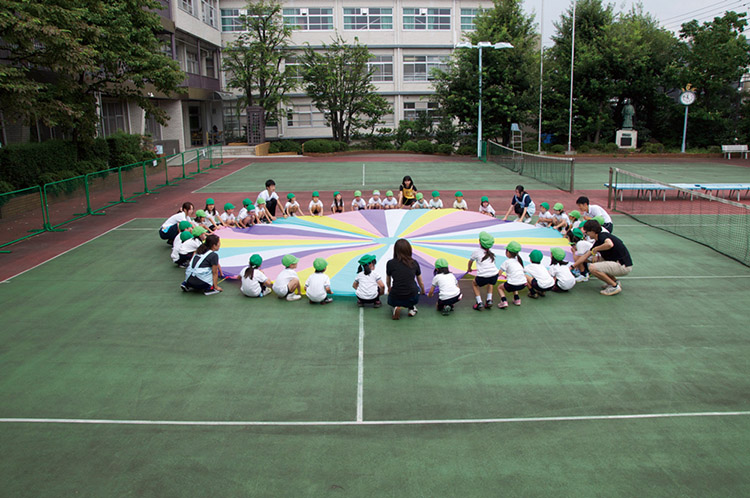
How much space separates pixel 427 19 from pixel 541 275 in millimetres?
50435

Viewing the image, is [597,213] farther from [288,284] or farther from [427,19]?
[427,19]

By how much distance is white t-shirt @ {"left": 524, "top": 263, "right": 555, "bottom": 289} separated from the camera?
10.7 meters

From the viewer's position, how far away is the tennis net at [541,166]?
2556 cm

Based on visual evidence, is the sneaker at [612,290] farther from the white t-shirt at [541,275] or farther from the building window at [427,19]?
the building window at [427,19]

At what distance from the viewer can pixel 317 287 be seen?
34.3ft

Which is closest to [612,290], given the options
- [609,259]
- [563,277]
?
[609,259]

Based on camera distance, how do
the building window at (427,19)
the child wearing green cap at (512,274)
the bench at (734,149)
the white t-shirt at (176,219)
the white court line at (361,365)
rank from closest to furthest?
the white court line at (361,365) < the child wearing green cap at (512,274) < the white t-shirt at (176,219) < the bench at (734,149) < the building window at (427,19)

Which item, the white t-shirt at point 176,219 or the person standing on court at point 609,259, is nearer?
the person standing on court at point 609,259

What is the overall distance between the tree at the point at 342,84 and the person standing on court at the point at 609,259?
38883 mm

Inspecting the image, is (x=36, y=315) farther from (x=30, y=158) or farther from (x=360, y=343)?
(x=30, y=158)

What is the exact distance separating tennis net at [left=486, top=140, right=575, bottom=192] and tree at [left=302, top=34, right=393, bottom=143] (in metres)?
16.3

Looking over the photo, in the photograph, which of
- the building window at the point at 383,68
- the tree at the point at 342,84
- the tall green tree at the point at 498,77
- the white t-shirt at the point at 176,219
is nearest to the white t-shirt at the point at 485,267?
the white t-shirt at the point at 176,219

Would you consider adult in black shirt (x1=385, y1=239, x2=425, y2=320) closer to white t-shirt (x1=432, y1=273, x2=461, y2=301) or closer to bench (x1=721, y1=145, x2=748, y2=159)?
white t-shirt (x1=432, y1=273, x2=461, y2=301)

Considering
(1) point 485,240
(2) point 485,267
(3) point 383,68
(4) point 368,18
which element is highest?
(4) point 368,18
